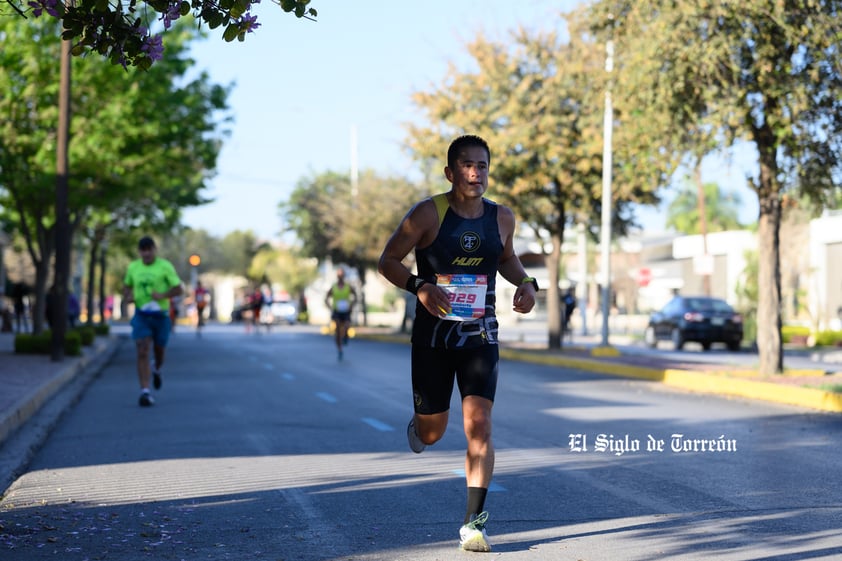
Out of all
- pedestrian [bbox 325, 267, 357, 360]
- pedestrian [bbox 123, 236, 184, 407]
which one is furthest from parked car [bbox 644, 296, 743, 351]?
pedestrian [bbox 123, 236, 184, 407]

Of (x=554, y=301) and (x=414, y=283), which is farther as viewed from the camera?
(x=554, y=301)

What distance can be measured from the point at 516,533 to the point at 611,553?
691mm

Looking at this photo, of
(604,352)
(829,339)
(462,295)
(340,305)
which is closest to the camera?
(462,295)

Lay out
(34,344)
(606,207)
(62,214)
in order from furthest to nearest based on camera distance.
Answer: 1. (606,207)
2. (34,344)
3. (62,214)

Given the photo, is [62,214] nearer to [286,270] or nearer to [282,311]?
[282,311]

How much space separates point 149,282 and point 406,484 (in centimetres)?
663

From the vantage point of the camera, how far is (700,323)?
1387 inches

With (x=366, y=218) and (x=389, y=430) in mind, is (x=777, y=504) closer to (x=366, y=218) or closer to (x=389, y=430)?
(x=389, y=430)

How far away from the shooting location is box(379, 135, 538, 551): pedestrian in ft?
20.8

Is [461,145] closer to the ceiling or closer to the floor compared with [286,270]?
closer to the floor

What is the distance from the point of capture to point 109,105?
2786 centimetres

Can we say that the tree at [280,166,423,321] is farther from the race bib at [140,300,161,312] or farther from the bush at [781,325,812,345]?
the race bib at [140,300,161,312]

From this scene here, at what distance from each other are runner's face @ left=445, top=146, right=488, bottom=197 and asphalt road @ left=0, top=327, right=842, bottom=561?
179 centimetres

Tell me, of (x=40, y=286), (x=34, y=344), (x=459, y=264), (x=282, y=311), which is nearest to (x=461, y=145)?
(x=459, y=264)
